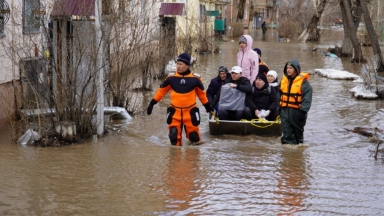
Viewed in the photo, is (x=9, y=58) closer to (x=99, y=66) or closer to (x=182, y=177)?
(x=99, y=66)

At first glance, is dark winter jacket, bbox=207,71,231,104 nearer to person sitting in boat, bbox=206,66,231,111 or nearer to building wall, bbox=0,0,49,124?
person sitting in boat, bbox=206,66,231,111

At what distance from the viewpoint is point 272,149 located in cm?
973

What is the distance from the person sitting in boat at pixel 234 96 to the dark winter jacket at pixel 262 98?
131 mm

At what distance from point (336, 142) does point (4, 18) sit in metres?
6.49

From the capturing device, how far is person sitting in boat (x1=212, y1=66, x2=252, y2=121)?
1106 cm

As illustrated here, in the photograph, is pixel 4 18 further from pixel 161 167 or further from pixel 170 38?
pixel 170 38

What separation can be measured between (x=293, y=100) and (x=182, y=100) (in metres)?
1.77

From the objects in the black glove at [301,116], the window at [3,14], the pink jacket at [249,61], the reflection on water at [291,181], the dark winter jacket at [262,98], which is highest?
the window at [3,14]

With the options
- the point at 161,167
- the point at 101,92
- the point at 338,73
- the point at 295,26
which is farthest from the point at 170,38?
the point at 295,26

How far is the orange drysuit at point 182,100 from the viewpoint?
31.7 feet

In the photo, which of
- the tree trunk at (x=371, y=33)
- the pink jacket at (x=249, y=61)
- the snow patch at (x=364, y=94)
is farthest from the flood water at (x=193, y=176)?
the tree trunk at (x=371, y=33)

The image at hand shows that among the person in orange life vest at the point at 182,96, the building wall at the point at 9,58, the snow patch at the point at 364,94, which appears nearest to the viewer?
the person in orange life vest at the point at 182,96

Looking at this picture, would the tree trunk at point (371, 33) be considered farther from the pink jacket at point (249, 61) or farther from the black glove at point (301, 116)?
the black glove at point (301, 116)

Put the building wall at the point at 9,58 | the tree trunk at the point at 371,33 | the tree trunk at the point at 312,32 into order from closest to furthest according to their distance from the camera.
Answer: the building wall at the point at 9,58 < the tree trunk at the point at 371,33 < the tree trunk at the point at 312,32
